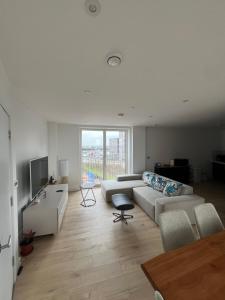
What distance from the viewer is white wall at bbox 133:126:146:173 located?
541 centimetres

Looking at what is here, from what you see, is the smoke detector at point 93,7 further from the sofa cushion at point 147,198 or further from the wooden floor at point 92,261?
the sofa cushion at point 147,198

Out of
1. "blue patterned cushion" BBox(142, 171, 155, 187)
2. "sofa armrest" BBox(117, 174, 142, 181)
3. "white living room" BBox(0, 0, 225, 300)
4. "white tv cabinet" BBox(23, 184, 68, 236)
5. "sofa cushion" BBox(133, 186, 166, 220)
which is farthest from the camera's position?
"sofa armrest" BBox(117, 174, 142, 181)

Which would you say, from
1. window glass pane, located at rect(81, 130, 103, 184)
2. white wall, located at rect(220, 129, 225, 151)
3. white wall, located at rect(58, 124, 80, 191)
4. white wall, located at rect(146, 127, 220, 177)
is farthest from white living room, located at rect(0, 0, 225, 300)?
white wall, located at rect(220, 129, 225, 151)

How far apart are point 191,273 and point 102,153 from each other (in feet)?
15.1

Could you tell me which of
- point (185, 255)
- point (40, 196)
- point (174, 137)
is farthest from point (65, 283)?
point (174, 137)

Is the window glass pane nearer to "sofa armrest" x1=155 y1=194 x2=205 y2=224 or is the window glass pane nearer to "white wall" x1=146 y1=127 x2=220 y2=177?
"white wall" x1=146 y1=127 x2=220 y2=177

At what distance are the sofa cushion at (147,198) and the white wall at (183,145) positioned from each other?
2.10 meters

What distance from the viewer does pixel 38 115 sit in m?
3.41

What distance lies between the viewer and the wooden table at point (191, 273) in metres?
0.86

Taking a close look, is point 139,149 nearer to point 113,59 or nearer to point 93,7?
point 113,59

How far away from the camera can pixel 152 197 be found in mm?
3285

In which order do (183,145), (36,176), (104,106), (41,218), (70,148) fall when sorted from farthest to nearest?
1. (183,145)
2. (70,148)
3. (104,106)
4. (36,176)
5. (41,218)

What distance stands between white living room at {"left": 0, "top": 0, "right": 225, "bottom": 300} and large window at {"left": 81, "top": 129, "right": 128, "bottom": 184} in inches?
61.8

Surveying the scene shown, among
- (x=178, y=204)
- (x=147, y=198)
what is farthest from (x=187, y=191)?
(x=147, y=198)
